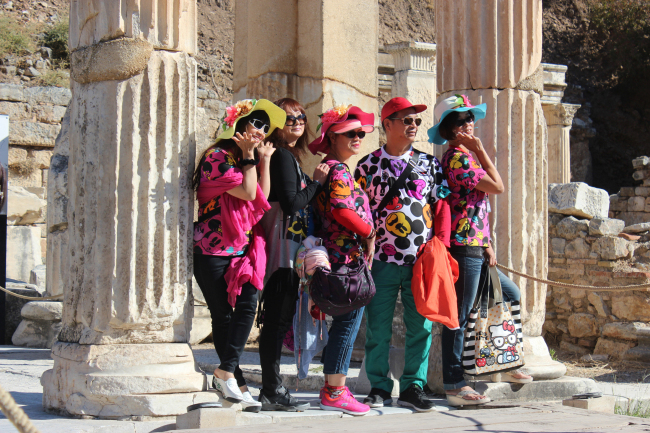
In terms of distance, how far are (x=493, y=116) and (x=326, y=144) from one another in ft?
4.66

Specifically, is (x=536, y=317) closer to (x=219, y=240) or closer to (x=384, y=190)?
(x=384, y=190)

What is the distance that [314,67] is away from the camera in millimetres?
6387

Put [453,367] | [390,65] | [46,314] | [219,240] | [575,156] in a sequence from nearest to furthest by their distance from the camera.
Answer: [219,240], [453,367], [46,314], [390,65], [575,156]

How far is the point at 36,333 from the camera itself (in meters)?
7.38

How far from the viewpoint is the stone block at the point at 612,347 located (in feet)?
26.5

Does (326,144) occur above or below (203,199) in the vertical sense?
Result: above

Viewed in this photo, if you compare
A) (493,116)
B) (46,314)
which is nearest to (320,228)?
(493,116)

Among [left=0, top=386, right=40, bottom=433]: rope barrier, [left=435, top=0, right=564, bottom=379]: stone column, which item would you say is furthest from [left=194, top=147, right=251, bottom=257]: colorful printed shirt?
[left=435, top=0, right=564, bottom=379]: stone column

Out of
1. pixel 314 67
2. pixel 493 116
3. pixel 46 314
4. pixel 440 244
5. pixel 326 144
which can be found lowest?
pixel 46 314

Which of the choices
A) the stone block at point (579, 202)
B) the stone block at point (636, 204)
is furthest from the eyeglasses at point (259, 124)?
the stone block at point (636, 204)

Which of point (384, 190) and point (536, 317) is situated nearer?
point (384, 190)

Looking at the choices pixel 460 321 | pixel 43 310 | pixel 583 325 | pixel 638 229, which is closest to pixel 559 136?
pixel 638 229

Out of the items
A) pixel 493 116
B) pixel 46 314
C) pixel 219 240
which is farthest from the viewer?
pixel 46 314

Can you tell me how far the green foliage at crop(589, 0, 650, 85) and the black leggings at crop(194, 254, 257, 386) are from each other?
21.6 meters
